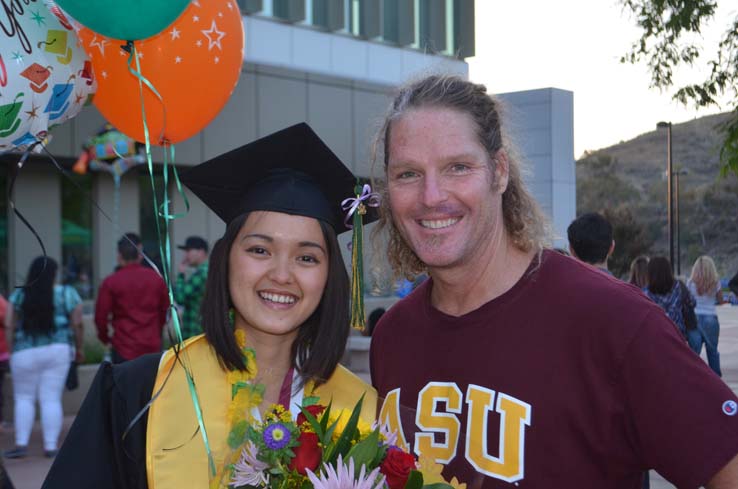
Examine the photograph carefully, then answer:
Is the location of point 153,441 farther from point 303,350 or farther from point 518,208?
point 518,208

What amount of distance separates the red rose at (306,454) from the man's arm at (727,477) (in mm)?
917

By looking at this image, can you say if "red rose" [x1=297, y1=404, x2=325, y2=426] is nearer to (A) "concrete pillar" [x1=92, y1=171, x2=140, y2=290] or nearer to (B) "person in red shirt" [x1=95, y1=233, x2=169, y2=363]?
(B) "person in red shirt" [x1=95, y1=233, x2=169, y2=363]

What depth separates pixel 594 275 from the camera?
2270 mm

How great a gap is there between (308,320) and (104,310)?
194 inches

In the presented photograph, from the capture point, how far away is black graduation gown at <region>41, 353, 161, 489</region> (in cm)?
231

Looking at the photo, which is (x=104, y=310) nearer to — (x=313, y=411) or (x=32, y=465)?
(x=32, y=465)

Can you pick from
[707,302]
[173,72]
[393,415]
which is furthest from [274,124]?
[393,415]

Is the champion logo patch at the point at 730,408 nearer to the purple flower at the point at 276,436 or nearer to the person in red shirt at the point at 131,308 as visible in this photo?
the purple flower at the point at 276,436

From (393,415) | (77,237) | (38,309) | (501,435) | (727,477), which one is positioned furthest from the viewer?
(77,237)

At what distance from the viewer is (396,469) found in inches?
71.5

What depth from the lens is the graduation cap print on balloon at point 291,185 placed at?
2678 millimetres

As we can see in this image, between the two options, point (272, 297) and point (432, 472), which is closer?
point (432, 472)

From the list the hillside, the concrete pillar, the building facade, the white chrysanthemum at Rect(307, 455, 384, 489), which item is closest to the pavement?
the building facade

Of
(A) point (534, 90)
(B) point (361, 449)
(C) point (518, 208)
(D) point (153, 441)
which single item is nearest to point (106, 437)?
(D) point (153, 441)
